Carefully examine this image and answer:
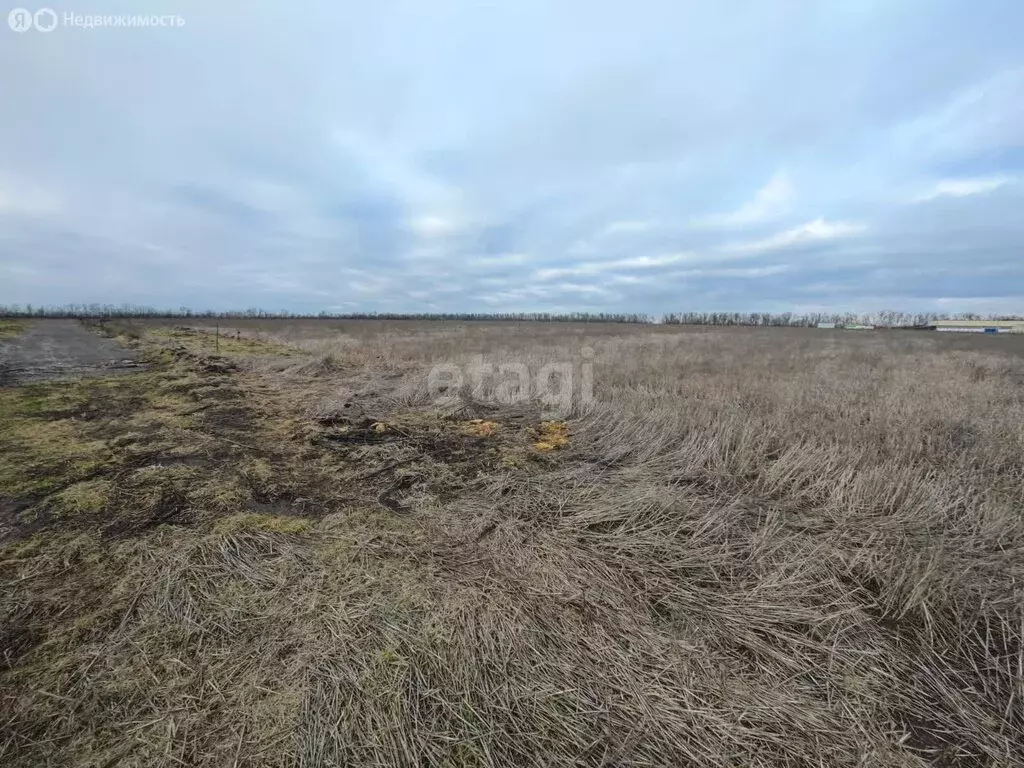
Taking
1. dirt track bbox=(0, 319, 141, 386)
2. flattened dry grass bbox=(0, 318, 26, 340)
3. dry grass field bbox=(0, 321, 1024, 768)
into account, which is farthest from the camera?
flattened dry grass bbox=(0, 318, 26, 340)

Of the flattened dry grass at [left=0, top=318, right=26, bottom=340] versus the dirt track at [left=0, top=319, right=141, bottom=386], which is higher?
the flattened dry grass at [left=0, top=318, right=26, bottom=340]

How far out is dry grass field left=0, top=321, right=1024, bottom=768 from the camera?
212cm

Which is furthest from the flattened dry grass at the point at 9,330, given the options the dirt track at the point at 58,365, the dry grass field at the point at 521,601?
the dry grass field at the point at 521,601

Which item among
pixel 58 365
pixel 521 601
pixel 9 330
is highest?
pixel 9 330

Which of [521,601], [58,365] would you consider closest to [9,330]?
[58,365]

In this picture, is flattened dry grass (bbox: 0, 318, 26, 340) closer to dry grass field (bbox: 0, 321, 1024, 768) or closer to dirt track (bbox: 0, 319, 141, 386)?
dirt track (bbox: 0, 319, 141, 386)

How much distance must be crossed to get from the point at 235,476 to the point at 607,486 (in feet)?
15.7

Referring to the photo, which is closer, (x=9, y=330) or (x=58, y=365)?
(x=58, y=365)

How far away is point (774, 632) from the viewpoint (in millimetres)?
2762

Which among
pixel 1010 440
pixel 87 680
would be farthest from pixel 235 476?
Answer: pixel 1010 440

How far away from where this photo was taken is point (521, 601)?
2982 mm

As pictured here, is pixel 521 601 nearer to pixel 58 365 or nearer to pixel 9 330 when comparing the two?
pixel 58 365

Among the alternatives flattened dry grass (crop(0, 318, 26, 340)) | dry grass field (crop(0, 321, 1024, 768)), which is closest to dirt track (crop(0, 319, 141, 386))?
dry grass field (crop(0, 321, 1024, 768))

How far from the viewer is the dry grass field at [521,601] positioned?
212cm
